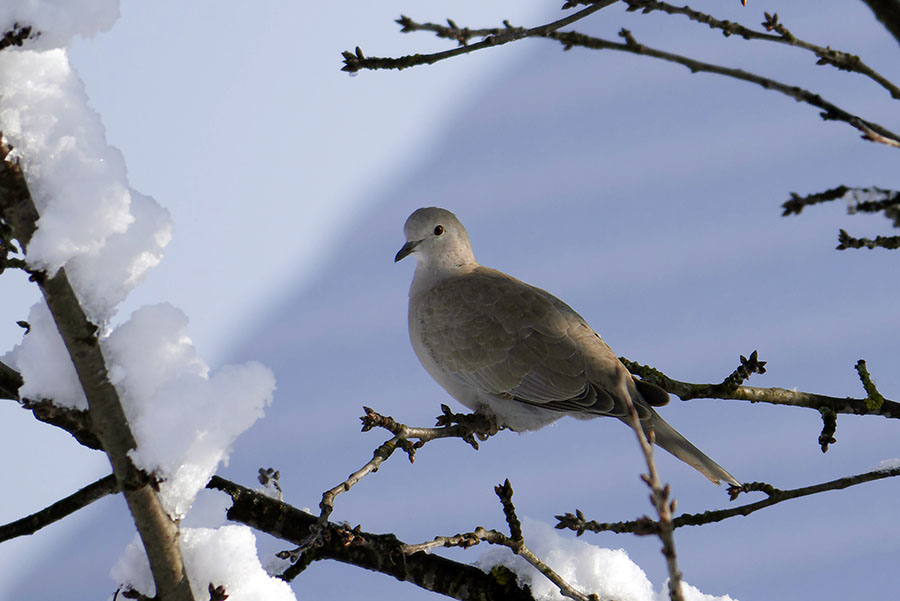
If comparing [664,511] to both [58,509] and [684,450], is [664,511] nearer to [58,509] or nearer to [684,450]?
[58,509]

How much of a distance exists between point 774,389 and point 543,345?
55cm

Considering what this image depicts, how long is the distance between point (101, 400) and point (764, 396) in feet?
4.75

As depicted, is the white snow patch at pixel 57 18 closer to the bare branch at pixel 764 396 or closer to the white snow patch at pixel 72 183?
the white snow patch at pixel 72 183

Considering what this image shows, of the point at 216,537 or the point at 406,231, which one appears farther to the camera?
the point at 406,231

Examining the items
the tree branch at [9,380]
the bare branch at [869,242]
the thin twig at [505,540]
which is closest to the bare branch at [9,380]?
the tree branch at [9,380]

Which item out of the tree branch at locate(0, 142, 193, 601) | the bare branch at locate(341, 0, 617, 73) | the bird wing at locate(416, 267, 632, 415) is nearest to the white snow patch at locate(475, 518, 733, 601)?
the bird wing at locate(416, 267, 632, 415)

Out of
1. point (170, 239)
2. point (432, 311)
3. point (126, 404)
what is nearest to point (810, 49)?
point (170, 239)

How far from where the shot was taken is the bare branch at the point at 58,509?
1.42 meters

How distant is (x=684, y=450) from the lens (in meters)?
2.07

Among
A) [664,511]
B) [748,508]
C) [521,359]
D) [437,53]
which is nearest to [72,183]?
[437,53]

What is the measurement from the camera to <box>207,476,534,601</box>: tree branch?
164 centimetres

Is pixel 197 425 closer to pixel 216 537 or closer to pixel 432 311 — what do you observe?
pixel 216 537

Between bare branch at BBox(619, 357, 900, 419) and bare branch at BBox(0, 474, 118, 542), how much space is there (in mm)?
1262

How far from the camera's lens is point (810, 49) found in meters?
0.97
